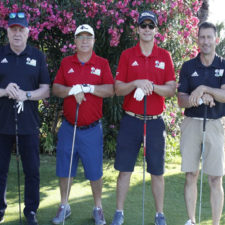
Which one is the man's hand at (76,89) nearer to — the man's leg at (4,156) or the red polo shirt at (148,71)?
the red polo shirt at (148,71)

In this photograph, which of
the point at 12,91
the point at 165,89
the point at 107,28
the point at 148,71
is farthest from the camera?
the point at 107,28

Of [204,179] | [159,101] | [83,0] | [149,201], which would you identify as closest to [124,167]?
[159,101]

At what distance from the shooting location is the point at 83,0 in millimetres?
6406

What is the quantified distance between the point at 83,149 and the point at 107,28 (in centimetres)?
296

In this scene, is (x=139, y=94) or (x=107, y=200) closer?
(x=139, y=94)

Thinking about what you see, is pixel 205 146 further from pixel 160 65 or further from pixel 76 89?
pixel 76 89

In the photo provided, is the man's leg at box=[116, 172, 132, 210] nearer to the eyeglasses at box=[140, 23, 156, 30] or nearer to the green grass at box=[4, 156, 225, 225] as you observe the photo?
the green grass at box=[4, 156, 225, 225]

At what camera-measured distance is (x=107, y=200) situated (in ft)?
18.1

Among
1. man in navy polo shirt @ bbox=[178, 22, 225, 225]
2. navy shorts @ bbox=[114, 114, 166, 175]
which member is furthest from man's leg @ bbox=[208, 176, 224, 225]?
navy shorts @ bbox=[114, 114, 166, 175]

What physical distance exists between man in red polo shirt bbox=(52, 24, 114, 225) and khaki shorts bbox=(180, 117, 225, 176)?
0.97m

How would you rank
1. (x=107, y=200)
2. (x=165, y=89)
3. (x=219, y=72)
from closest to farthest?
(x=219, y=72), (x=165, y=89), (x=107, y=200)

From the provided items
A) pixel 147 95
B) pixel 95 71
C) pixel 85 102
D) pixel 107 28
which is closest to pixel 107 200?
pixel 85 102

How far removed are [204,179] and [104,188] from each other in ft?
6.01

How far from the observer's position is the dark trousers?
418 centimetres
